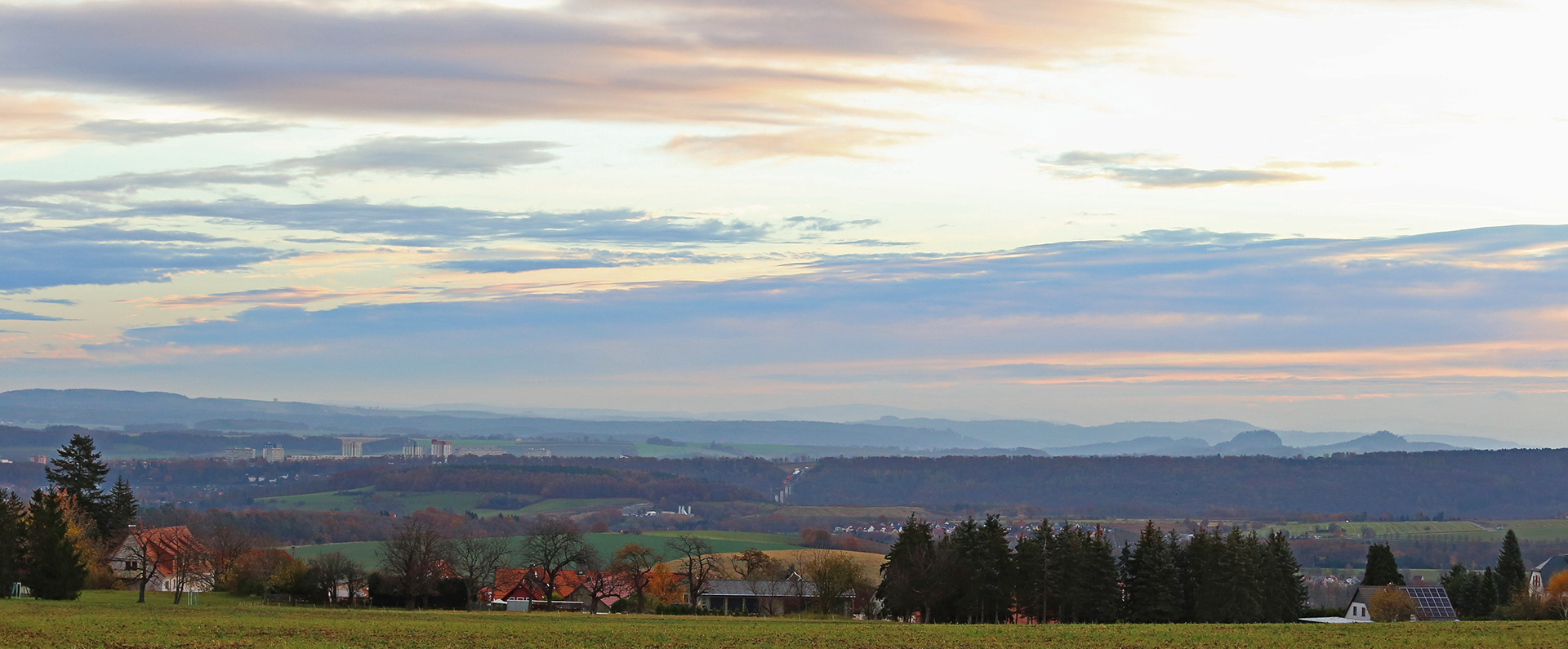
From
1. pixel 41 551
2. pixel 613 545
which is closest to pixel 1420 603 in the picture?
pixel 41 551

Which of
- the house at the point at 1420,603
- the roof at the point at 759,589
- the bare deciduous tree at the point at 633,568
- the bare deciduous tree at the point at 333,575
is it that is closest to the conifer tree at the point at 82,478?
the bare deciduous tree at the point at 333,575

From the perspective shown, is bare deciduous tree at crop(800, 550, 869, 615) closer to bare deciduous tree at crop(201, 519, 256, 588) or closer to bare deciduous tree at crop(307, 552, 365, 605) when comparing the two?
bare deciduous tree at crop(307, 552, 365, 605)

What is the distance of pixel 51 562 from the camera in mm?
65000

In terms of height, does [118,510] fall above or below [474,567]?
above

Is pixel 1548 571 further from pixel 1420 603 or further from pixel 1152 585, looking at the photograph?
pixel 1152 585

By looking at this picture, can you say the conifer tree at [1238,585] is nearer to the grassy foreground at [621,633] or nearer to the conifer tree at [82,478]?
the grassy foreground at [621,633]

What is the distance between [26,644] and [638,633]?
1830cm

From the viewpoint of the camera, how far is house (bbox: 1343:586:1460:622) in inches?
3219

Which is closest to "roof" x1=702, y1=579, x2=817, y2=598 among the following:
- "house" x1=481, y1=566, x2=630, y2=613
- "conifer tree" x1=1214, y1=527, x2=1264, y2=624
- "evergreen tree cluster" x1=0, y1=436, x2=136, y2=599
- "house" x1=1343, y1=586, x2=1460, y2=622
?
"house" x1=481, y1=566, x2=630, y2=613

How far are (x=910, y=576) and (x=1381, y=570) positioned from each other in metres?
36.2

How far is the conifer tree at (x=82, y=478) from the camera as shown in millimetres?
92750

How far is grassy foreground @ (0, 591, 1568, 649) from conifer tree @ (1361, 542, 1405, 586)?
4086 centimetres

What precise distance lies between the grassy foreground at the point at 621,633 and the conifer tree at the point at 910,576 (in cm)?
1897

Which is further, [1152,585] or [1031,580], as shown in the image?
[1031,580]
